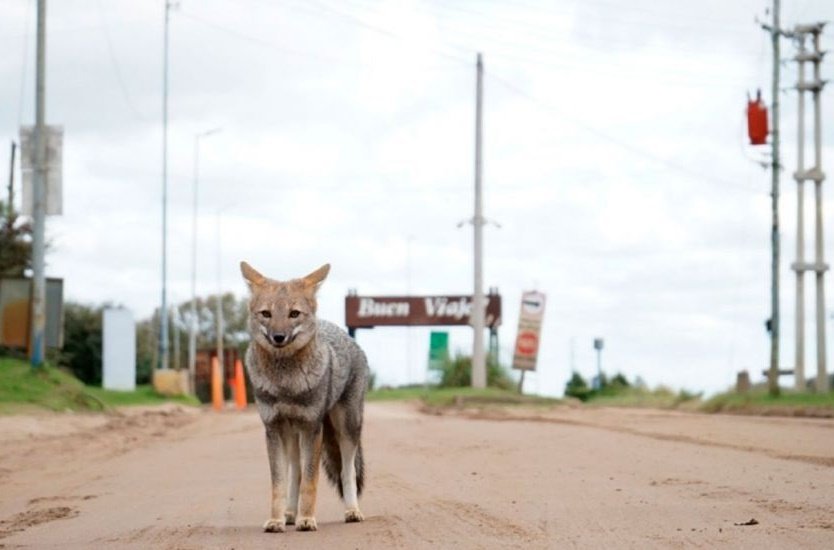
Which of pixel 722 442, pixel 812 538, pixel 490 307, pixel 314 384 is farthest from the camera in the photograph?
pixel 490 307

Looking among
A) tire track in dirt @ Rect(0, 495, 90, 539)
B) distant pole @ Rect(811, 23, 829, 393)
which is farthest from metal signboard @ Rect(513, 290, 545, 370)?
tire track in dirt @ Rect(0, 495, 90, 539)

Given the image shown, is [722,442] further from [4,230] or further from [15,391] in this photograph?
[4,230]

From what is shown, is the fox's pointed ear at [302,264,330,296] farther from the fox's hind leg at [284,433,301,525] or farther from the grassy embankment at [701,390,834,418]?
the grassy embankment at [701,390,834,418]

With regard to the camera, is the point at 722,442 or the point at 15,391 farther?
the point at 15,391

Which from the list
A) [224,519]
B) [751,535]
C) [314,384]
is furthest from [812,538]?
[224,519]

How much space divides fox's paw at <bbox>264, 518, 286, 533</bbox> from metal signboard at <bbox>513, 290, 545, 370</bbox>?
53583 mm

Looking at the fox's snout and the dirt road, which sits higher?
the fox's snout

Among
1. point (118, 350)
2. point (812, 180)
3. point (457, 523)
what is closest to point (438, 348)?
point (118, 350)

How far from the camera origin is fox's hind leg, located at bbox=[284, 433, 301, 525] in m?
12.5

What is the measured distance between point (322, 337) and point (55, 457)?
1057cm

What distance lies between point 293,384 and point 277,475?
2.45 feet

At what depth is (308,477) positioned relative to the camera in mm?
12273

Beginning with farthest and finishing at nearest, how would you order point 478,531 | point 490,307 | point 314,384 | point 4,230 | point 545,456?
point 490,307, point 4,230, point 545,456, point 314,384, point 478,531

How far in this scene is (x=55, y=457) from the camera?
22125 mm
